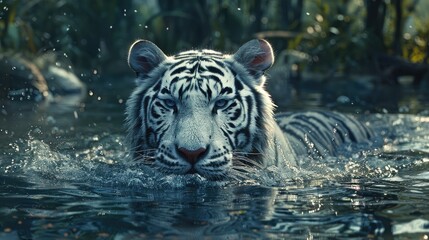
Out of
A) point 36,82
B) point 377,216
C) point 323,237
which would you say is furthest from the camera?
point 36,82

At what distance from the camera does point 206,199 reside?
3.95 m

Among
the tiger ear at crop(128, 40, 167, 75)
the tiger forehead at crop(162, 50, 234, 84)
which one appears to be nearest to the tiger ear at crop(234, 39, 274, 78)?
the tiger forehead at crop(162, 50, 234, 84)

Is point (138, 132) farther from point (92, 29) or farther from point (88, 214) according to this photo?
point (92, 29)

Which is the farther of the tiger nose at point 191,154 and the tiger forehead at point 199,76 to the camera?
the tiger forehead at point 199,76

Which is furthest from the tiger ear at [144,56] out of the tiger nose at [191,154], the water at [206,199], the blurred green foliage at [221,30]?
the blurred green foliage at [221,30]

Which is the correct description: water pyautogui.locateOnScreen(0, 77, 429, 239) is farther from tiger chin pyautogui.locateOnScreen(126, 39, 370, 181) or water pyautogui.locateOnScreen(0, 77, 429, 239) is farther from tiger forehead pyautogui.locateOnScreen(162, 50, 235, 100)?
tiger forehead pyautogui.locateOnScreen(162, 50, 235, 100)

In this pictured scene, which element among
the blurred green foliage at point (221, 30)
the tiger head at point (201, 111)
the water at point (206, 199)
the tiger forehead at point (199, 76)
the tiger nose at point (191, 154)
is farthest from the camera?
the blurred green foliage at point (221, 30)

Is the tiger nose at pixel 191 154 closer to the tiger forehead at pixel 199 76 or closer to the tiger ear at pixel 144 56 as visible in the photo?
the tiger forehead at pixel 199 76

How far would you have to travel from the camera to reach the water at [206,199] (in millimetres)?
3301

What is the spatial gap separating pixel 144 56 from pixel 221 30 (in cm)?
1028

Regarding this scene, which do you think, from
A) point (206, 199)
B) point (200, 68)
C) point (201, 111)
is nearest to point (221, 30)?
point (200, 68)

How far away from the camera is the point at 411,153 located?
19.6 feet

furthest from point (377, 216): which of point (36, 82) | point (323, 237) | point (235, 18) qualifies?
point (235, 18)

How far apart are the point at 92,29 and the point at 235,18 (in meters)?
2.92
